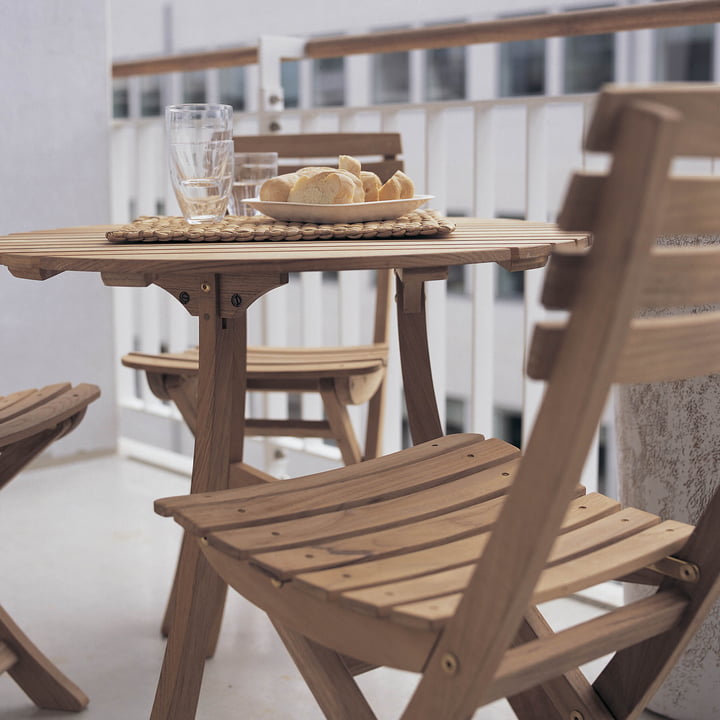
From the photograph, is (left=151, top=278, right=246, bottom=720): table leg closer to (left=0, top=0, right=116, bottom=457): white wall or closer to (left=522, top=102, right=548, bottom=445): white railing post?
(left=522, top=102, right=548, bottom=445): white railing post

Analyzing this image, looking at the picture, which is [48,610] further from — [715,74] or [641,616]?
[715,74]

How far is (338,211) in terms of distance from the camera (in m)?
1.62

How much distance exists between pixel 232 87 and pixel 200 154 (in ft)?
89.3

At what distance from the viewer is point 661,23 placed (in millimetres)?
2211

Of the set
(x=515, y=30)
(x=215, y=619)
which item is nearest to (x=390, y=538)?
(x=215, y=619)

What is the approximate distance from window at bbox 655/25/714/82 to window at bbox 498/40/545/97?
2.70 meters

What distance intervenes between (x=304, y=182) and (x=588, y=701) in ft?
2.99

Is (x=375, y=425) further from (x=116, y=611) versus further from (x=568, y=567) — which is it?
(x=568, y=567)

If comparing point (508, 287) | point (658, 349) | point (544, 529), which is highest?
point (658, 349)

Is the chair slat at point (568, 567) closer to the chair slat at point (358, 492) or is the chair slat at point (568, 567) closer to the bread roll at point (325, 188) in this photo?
the chair slat at point (358, 492)

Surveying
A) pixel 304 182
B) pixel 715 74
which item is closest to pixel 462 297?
Answer: pixel 715 74

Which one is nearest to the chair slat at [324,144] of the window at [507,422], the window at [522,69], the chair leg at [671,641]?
the chair leg at [671,641]

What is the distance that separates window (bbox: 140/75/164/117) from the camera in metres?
28.2

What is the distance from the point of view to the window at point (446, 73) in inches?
958
